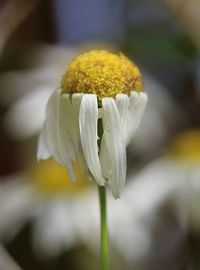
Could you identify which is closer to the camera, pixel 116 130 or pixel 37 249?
pixel 116 130

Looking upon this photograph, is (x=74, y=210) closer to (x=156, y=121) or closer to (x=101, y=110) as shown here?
(x=156, y=121)

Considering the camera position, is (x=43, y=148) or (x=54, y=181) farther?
(x=54, y=181)

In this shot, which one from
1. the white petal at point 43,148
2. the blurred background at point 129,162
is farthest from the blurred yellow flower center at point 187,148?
the white petal at point 43,148

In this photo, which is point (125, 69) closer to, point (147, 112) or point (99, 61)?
point (99, 61)

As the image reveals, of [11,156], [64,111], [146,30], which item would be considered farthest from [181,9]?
[64,111]

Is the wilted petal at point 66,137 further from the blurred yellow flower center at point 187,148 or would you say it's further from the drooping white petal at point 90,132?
the blurred yellow flower center at point 187,148

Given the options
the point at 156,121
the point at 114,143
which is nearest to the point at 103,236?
the point at 114,143
